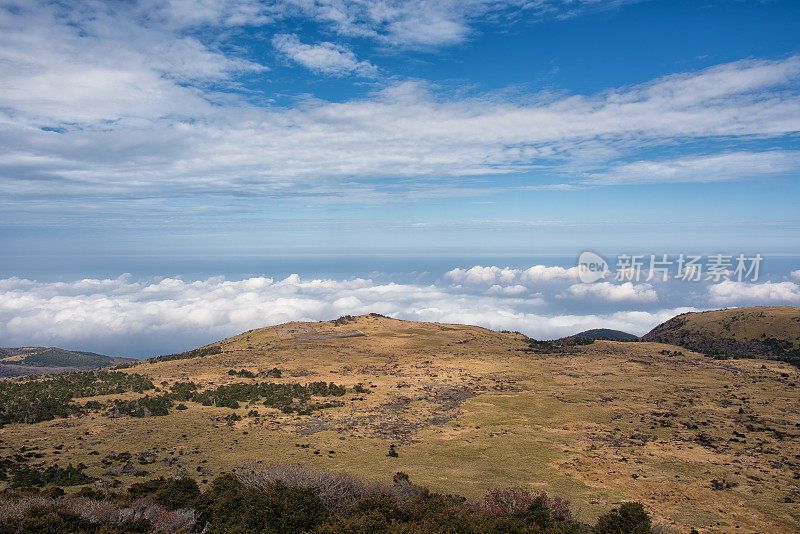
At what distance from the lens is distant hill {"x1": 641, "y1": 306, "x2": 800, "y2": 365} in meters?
92.2

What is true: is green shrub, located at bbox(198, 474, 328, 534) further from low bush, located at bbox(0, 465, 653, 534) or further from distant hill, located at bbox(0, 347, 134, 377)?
distant hill, located at bbox(0, 347, 134, 377)

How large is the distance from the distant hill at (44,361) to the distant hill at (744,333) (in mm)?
159228

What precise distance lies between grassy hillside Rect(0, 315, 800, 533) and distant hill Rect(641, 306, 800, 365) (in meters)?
23.7

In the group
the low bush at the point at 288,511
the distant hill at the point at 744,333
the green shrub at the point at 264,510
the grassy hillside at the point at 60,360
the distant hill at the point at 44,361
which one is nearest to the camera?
the low bush at the point at 288,511

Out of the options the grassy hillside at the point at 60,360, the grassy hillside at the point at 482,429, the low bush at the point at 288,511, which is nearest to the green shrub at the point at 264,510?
the low bush at the point at 288,511

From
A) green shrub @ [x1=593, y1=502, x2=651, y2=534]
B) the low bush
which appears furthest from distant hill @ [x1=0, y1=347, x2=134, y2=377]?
green shrub @ [x1=593, y1=502, x2=651, y2=534]

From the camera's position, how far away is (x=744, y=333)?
10506 centimetres

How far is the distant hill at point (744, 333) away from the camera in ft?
302

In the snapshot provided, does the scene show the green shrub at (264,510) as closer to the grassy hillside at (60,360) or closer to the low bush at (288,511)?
the low bush at (288,511)

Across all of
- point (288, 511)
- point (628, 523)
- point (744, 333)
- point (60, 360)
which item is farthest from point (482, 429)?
point (60, 360)

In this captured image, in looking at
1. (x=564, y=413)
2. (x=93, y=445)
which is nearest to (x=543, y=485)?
(x=564, y=413)

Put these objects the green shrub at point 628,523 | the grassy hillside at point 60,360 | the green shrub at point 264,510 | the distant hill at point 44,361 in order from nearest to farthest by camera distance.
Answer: the green shrub at point 628,523 < the green shrub at point 264,510 < the distant hill at point 44,361 < the grassy hillside at point 60,360

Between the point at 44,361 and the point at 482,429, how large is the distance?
15855 cm

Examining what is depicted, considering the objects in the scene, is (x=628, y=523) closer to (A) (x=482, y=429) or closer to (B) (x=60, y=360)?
(A) (x=482, y=429)
